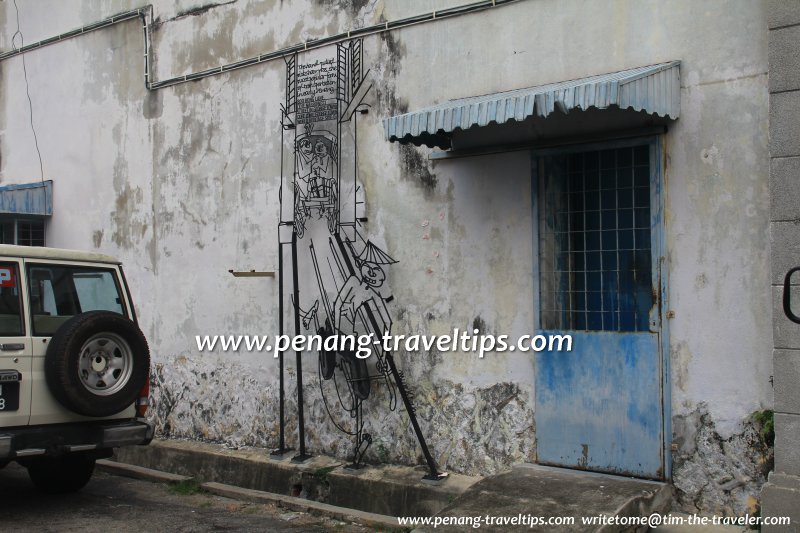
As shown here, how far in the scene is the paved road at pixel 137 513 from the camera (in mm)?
6543

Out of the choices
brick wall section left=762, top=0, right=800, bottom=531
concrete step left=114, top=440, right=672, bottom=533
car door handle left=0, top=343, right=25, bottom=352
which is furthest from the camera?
car door handle left=0, top=343, right=25, bottom=352

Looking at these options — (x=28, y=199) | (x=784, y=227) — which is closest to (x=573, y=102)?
(x=784, y=227)

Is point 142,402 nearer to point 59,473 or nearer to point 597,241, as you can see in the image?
point 59,473

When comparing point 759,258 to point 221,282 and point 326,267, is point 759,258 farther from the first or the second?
point 221,282

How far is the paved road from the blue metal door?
1876 mm

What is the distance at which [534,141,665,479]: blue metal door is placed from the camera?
5961mm

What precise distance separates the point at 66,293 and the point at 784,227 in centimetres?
542

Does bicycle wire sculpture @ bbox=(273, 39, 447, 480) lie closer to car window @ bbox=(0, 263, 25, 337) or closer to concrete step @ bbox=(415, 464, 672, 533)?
concrete step @ bbox=(415, 464, 672, 533)

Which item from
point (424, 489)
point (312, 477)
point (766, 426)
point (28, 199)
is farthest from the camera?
point (28, 199)

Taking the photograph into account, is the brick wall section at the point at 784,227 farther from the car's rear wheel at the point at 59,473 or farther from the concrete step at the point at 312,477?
the car's rear wheel at the point at 59,473

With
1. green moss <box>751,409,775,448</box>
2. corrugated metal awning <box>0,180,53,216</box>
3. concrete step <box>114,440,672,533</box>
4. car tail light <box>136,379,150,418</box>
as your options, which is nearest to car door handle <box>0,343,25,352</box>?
car tail light <box>136,379,150,418</box>

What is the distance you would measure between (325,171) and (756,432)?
4.33 m

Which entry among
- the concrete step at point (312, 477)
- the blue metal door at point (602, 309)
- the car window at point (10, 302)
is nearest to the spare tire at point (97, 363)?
the car window at point (10, 302)

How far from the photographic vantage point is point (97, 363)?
6555mm
